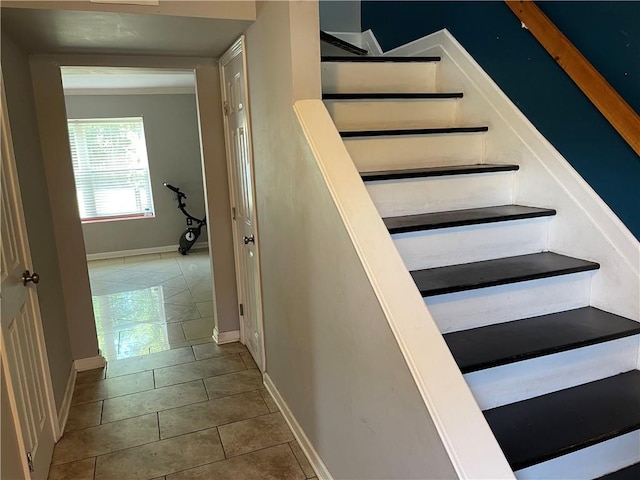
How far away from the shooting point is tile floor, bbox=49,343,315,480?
2197mm

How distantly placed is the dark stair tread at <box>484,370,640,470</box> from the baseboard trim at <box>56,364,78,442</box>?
219 cm

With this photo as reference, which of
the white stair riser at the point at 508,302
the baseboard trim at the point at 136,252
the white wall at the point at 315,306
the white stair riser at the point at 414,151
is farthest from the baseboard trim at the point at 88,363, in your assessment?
the baseboard trim at the point at 136,252

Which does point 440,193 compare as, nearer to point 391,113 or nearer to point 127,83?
point 391,113

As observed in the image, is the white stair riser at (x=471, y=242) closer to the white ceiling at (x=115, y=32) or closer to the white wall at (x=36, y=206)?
the white ceiling at (x=115, y=32)

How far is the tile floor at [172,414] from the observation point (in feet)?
7.25


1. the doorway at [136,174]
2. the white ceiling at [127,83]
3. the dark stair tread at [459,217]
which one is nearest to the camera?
the dark stair tread at [459,217]

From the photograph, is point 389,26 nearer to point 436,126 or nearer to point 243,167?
point 436,126

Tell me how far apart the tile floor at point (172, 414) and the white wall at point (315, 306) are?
9.2 inches

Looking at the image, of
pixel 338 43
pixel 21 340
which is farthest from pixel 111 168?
pixel 21 340

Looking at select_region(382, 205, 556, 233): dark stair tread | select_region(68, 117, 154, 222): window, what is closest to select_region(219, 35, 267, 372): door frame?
select_region(382, 205, 556, 233): dark stair tread

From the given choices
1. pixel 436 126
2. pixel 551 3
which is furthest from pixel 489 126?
pixel 551 3

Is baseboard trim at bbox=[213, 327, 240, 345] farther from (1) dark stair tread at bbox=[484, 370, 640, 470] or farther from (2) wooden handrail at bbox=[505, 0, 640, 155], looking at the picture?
(2) wooden handrail at bbox=[505, 0, 640, 155]

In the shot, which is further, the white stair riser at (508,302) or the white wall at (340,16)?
the white wall at (340,16)

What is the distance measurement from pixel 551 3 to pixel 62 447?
3141 millimetres
